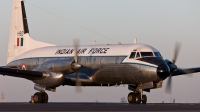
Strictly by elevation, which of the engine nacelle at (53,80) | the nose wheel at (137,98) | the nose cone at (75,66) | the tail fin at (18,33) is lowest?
the nose wheel at (137,98)

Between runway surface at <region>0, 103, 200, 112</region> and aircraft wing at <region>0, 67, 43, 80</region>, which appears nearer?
runway surface at <region>0, 103, 200, 112</region>

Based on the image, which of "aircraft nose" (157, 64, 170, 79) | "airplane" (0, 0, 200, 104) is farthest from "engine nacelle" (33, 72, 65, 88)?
"aircraft nose" (157, 64, 170, 79)

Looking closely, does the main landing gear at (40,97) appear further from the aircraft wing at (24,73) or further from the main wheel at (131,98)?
the main wheel at (131,98)

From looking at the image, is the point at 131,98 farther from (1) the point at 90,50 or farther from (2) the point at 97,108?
(2) the point at 97,108

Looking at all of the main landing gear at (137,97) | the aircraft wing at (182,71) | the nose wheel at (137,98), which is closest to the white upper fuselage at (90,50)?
the main landing gear at (137,97)

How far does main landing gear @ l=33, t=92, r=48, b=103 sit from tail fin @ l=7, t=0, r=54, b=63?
6436 mm

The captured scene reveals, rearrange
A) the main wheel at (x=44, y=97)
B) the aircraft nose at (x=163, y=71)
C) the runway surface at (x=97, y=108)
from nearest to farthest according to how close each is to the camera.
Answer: the runway surface at (x=97, y=108) < the aircraft nose at (x=163, y=71) < the main wheel at (x=44, y=97)

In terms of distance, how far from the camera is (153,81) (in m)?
26.6

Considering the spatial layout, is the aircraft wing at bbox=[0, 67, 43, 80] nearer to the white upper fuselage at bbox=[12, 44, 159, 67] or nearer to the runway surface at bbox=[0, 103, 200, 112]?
the white upper fuselage at bbox=[12, 44, 159, 67]

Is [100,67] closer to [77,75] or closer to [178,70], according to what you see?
[77,75]

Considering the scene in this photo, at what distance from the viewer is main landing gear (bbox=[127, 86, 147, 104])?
2691cm

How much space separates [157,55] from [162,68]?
1.49 meters

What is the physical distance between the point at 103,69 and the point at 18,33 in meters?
9.82

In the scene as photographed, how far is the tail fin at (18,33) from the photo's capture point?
3491 centimetres
